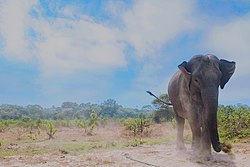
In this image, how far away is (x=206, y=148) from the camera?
7.54m

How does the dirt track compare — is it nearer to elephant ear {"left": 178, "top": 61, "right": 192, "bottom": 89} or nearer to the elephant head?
the elephant head

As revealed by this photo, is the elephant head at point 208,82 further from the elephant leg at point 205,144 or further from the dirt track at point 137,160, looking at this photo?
the dirt track at point 137,160

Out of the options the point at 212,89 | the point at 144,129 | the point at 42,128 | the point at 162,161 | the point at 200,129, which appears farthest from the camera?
the point at 42,128

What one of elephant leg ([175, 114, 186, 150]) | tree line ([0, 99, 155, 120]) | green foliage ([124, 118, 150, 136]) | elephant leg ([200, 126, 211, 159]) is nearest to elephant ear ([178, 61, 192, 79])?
elephant leg ([200, 126, 211, 159])

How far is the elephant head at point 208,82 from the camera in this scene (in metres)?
6.86

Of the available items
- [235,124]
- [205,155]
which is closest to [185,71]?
[205,155]

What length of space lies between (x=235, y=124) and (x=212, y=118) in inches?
391

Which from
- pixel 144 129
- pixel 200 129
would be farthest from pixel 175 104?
pixel 144 129

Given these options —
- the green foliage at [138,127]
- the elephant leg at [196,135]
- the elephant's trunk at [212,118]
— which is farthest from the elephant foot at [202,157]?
the green foliage at [138,127]

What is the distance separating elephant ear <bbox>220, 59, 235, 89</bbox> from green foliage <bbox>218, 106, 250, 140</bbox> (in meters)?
7.58

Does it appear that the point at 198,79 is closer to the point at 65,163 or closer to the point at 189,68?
the point at 189,68

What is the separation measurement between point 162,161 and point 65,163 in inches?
90.2

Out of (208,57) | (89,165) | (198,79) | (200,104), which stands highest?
(208,57)

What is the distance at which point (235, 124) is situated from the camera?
16.0 metres
